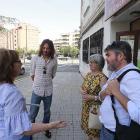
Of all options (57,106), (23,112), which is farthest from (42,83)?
(57,106)

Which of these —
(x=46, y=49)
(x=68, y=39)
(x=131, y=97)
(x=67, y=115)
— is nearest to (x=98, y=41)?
(x=67, y=115)

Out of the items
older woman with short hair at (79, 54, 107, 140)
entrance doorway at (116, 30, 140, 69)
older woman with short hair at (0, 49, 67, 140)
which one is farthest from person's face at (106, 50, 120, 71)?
entrance doorway at (116, 30, 140, 69)

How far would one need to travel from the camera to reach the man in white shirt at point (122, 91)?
1183mm

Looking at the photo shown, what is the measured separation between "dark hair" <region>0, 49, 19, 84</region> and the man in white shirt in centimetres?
86

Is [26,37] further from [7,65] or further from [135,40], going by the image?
[7,65]

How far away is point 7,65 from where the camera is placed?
118cm

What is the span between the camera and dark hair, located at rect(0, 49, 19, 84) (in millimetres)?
1175

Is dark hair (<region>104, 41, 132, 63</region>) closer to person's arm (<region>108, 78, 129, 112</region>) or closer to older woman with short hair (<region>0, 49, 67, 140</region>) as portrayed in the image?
person's arm (<region>108, 78, 129, 112</region>)

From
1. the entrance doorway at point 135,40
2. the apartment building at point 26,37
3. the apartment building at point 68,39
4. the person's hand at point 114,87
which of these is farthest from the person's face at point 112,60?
the apartment building at point 68,39

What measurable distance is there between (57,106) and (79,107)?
2.45 ft

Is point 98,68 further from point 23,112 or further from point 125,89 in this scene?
point 23,112

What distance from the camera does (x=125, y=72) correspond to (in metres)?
1.29

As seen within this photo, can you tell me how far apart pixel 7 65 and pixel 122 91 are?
0.99 m

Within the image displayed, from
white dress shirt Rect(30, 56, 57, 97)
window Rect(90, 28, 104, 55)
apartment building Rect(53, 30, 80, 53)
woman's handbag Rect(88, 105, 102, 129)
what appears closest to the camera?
woman's handbag Rect(88, 105, 102, 129)
